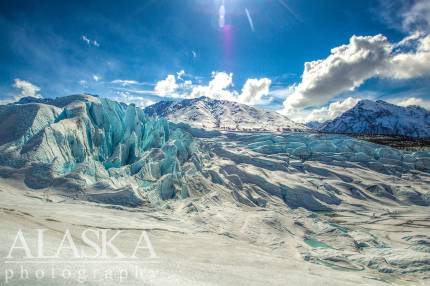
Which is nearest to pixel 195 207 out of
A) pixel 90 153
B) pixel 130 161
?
pixel 130 161

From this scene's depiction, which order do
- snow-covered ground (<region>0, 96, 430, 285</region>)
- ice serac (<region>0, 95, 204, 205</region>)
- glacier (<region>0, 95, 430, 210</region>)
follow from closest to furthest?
snow-covered ground (<region>0, 96, 430, 285</region>) < ice serac (<region>0, 95, 204, 205</region>) < glacier (<region>0, 95, 430, 210</region>)

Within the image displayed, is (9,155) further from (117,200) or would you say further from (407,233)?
(407,233)

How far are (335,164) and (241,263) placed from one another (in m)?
49.3

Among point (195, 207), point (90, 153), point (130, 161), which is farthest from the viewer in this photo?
point (130, 161)

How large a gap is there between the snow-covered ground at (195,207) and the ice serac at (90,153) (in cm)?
14

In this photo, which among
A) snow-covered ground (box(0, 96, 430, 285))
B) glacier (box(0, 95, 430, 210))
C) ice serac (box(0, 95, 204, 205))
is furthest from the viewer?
glacier (box(0, 95, 430, 210))

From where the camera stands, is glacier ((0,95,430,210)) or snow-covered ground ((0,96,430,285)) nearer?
snow-covered ground ((0,96,430,285))

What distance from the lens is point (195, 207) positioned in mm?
27891

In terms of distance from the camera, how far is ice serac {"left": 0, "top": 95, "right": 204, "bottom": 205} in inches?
1018

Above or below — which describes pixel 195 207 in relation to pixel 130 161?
below

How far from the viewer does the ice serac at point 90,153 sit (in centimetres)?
2586

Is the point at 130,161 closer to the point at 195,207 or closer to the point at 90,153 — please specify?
the point at 90,153

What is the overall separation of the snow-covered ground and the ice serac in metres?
0.14

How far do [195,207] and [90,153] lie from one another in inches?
590
